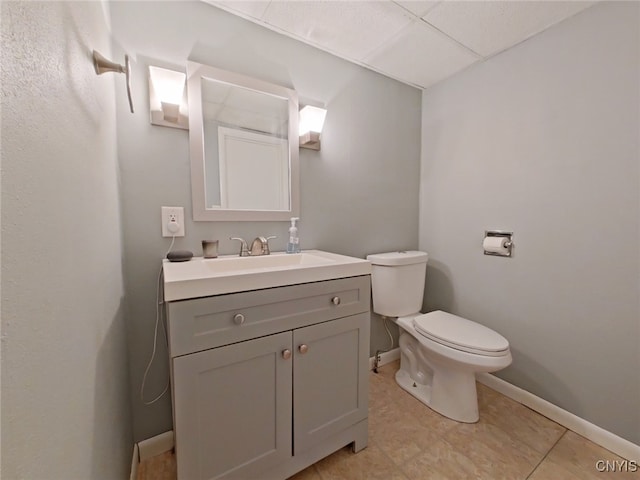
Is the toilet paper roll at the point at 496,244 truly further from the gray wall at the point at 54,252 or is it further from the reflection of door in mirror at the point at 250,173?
the gray wall at the point at 54,252

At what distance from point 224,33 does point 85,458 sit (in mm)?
1585

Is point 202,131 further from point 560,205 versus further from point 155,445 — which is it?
point 560,205

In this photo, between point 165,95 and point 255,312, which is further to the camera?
point 165,95

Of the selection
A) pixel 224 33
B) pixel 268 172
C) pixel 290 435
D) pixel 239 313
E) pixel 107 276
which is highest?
pixel 224 33

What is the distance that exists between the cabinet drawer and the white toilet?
1.85ft

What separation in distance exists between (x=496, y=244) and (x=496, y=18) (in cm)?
117

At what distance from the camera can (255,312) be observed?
89 cm

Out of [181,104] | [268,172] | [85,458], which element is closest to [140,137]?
[181,104]

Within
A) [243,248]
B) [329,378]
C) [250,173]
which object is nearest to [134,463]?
[329,378]

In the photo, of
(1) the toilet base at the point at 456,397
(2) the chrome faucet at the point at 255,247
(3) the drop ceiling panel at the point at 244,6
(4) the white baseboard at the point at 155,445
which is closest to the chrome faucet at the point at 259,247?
(2) the chrome faucet at the point at 255,247

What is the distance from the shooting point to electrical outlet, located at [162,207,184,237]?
113 cm

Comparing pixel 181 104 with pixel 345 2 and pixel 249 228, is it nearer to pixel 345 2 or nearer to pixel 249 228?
pixel 249 228

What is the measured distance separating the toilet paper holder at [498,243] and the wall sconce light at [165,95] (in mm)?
1792

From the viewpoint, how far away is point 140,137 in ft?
3.56
